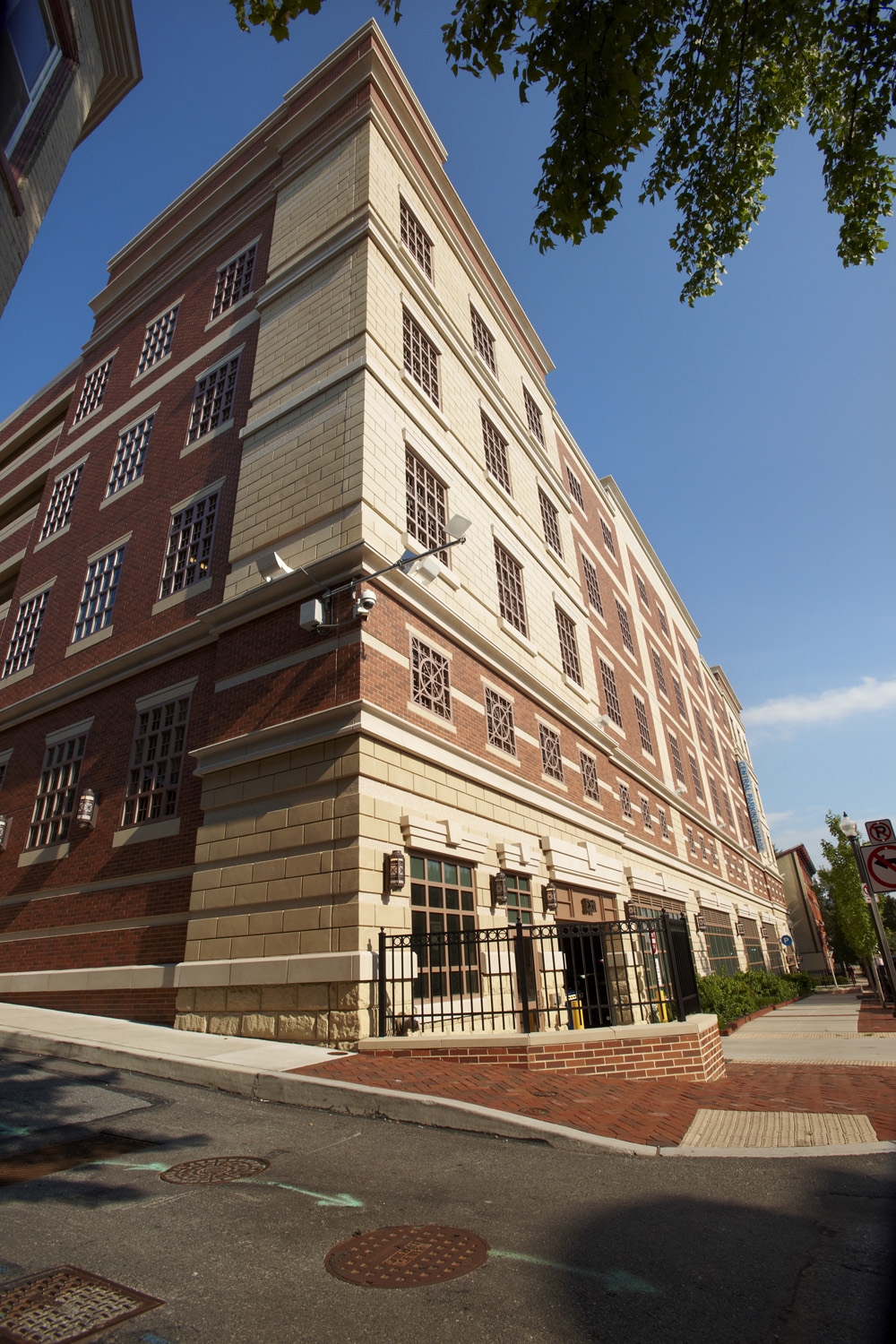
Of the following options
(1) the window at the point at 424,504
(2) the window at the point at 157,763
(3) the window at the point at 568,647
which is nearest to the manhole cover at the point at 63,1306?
(2) the window at the point at 157,763

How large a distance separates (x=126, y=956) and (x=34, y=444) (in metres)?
21.2

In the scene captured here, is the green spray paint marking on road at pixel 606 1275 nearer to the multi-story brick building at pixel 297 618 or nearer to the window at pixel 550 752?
the multi-story brick building at pixel 297 618

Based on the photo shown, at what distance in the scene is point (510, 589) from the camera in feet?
60.2

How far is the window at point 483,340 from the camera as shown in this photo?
2061cm

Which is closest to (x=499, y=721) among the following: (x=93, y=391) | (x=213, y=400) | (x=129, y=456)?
(x=213, y=400)

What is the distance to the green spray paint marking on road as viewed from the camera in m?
3.29

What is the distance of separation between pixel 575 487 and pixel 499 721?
16557mm

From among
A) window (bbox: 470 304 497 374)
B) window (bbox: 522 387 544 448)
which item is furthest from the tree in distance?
window (bbox: 522 387 544 448)

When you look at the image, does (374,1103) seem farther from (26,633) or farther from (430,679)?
(26,633)

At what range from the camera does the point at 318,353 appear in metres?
14.5

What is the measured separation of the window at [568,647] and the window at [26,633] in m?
14.7

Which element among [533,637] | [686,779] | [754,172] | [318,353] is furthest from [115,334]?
[686,779]

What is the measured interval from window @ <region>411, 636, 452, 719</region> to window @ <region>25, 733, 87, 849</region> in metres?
8.43

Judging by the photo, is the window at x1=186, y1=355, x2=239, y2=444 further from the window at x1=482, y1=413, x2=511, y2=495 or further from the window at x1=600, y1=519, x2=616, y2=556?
the window at x1=600, y1=519, x2=616, y2=556
